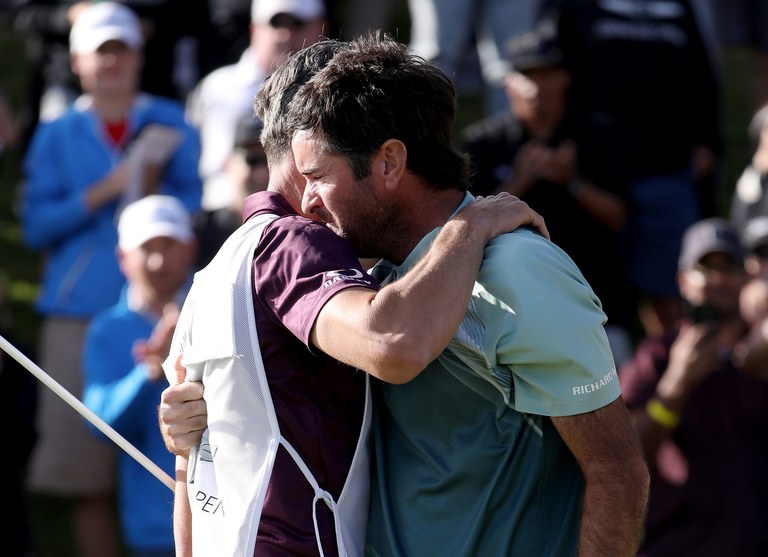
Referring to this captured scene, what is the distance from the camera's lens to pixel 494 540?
9.75ft

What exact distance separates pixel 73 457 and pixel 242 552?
3.60 m

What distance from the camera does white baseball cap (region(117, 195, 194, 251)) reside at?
229 inches

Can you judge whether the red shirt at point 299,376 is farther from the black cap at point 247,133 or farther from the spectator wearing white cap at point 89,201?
the spectator wearing white cap at point 89,201

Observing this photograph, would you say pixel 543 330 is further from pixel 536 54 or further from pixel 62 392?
pixel 536 54

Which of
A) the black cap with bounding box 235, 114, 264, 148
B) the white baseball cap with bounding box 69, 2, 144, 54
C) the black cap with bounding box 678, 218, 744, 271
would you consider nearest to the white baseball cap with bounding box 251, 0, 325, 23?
the white baseball cap with bounding box 69, 2, 144, 54

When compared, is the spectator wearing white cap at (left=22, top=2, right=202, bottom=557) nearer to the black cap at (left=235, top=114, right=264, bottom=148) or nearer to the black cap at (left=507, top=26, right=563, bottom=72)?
the black cap at (left=235, top=114, right=264, bottom=148)

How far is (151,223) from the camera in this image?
19.1ft

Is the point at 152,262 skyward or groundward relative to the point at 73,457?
skyward

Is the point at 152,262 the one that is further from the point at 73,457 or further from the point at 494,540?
the point at 494,540

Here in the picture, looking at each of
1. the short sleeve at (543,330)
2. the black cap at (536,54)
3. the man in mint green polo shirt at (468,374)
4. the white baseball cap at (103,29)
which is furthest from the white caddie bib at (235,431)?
the white baseball cap at (103,29)

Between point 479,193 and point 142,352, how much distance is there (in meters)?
1.79

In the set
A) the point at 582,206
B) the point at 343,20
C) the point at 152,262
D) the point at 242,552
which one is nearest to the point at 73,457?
the point at 152,262

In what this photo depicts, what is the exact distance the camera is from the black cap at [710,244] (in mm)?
6125

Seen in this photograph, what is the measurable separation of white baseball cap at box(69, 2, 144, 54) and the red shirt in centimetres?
395
